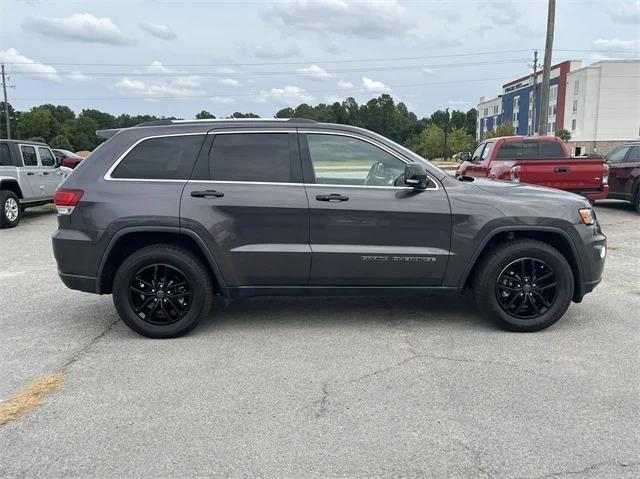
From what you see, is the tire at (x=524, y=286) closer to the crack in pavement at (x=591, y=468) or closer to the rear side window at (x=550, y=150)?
the crack in pavement at (x=591, y=468)

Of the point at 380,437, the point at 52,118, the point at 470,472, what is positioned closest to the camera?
the point at 470,472

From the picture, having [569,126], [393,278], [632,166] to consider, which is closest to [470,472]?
[393,278]

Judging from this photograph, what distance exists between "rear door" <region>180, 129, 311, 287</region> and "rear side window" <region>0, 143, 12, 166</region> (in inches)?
364

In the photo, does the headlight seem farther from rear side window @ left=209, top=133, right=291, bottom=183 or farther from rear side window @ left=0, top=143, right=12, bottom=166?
rear side window @ left=0, top=143, right=12, bottom=166

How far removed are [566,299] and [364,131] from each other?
2306mm

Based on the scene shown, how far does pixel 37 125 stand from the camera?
80.9m

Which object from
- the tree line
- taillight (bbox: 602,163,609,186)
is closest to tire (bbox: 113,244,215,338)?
taillight (bbox: 602,163,609,186)

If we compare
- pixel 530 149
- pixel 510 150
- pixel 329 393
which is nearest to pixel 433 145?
pixel 530 149

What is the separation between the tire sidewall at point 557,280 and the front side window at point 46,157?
11694 mm

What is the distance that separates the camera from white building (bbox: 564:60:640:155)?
74.1 m

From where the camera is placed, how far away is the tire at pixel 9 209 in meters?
11.5

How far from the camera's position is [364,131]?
4.84 metres

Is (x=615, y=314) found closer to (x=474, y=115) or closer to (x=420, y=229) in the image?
(x=420, y=229)

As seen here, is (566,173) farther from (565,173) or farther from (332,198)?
(332,198)
